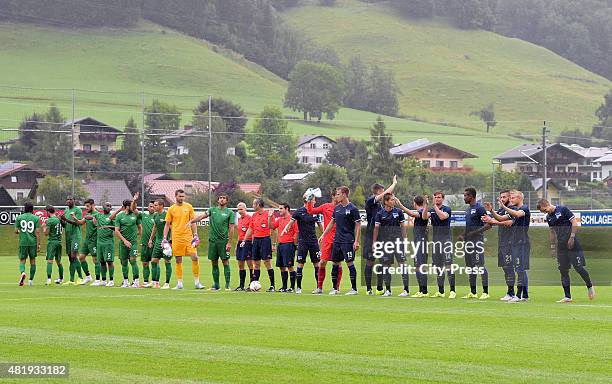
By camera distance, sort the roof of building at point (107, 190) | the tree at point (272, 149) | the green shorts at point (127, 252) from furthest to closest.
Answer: the tree at point (272, 149) → the roof of building at point (107, 190) → the green shorts at point (127, 252)

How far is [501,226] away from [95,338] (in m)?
9.96

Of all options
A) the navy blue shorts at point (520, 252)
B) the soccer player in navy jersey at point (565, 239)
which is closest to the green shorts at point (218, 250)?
the navy blue shorts at point (520, 252)

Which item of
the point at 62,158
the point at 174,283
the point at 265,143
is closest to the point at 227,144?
the point at 265,143

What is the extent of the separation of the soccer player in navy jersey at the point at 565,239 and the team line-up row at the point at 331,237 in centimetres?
2

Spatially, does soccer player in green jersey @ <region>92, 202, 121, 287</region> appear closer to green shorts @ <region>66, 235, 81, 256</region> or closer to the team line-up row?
the team line-up row

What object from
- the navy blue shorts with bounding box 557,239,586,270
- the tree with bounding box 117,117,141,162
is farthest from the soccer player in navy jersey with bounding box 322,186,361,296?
the tree with bounding box 117,117,141,162

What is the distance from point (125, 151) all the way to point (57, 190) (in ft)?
58.4

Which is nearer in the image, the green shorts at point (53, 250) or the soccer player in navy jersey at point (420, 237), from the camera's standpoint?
the soccer player in navy jersey at point (420, 237)

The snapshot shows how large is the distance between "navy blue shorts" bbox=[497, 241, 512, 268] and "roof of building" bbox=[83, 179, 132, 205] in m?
51.1

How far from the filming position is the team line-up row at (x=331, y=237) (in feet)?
71.0

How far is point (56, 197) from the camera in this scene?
2854 inches

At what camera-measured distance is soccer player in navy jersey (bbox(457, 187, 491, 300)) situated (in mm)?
22161

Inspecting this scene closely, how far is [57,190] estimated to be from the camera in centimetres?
7344

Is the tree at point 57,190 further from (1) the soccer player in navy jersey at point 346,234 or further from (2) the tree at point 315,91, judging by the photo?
(2) the tree at point 315,91
